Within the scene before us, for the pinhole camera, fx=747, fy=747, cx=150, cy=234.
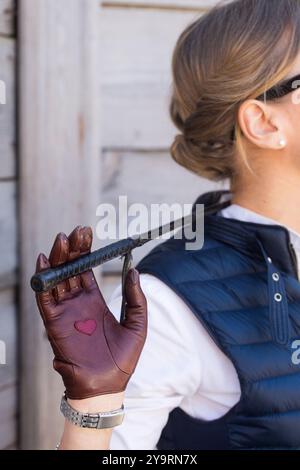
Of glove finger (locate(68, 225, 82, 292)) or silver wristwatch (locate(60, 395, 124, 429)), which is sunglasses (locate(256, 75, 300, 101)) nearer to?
glove finger (locate(68, 225, 82, 292))

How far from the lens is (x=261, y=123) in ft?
4.10

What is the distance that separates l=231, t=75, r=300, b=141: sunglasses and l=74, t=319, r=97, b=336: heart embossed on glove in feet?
1.68

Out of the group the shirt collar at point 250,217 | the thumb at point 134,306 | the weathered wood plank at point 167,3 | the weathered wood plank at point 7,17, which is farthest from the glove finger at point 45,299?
the weathered wood plank at point 167,3

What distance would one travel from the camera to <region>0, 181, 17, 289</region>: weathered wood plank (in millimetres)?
1565

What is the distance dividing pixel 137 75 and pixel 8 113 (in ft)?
1.15

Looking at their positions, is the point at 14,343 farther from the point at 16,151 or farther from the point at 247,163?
the point at 247,163

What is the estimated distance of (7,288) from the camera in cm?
160

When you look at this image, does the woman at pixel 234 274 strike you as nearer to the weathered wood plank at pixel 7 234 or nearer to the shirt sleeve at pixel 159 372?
the shirt sleeve at pixel 159 372

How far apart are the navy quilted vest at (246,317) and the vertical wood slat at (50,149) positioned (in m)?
0.42

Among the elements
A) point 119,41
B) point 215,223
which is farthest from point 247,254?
point 119,41

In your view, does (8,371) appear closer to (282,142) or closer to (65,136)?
(65,136)

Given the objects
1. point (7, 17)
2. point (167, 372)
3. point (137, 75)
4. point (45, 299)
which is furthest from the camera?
point (137, 75)

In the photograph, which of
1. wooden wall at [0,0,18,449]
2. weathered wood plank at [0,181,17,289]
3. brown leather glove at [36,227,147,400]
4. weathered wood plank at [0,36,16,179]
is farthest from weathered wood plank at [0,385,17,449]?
brown leather glove at [36,227,147,400]

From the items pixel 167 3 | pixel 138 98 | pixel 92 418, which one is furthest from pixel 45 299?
pixel 167 3
